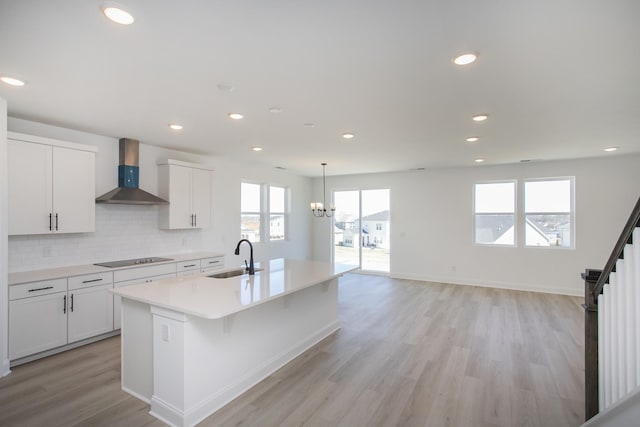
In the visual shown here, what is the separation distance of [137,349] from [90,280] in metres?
1.55

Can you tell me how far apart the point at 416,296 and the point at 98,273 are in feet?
16.3

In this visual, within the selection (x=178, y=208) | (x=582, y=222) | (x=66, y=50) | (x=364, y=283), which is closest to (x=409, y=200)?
(x=364, y=283)

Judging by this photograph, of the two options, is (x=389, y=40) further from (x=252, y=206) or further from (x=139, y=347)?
(x=252, y=206)

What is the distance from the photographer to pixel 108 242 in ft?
14.1

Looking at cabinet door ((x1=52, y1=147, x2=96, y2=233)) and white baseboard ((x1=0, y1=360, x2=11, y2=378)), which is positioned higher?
cabinet door ((x1=52, y1=147, x2=96, y2=233))

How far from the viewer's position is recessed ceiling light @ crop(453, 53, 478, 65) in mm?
2057

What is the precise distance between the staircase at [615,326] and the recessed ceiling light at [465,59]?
4.06 ft

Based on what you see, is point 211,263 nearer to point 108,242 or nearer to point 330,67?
point 108,242

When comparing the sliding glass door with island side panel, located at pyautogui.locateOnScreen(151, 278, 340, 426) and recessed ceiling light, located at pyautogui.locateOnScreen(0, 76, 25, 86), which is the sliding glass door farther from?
recessed ceiling light, located at pyautogui.locateOnScreen(0, 76, 25, 86)

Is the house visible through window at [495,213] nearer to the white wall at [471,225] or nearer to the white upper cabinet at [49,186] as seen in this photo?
the white wall at [471,225]

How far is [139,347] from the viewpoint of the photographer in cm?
257

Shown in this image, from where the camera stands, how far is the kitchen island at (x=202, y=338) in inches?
88.1

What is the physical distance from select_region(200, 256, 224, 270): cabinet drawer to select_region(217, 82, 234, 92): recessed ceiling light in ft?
9.96

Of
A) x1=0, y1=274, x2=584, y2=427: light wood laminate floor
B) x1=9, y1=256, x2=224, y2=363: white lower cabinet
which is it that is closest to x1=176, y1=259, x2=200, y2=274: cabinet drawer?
x1=9, y1=256, x2=224, y2=363: white lower cabinet
